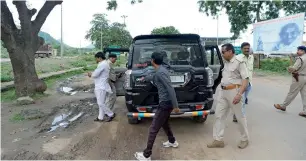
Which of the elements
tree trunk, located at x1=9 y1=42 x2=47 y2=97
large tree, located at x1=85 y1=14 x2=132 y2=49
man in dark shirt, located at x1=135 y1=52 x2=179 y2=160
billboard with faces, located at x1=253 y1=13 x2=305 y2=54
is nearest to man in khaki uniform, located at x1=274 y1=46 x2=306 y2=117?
man in dark shirt, located at x1=135 y1=52 x2=179 y2=160

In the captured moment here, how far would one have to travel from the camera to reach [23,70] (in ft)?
30.5

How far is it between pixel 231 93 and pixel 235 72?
13.7 inches

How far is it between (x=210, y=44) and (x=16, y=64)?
624cm

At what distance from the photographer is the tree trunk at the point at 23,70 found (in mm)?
9125

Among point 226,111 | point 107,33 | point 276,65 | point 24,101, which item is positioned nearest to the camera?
point 226,111

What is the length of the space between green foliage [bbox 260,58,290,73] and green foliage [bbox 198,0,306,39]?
4458 mm

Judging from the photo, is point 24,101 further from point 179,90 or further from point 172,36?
point 179,90

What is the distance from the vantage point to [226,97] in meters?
4.71

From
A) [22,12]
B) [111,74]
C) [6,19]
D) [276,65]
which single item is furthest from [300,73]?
[276,65]

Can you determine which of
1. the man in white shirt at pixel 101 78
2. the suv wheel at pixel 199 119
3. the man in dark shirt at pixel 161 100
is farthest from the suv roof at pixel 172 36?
the man in dark shirt at pixel 161 100

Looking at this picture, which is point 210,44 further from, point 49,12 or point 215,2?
point 215,2

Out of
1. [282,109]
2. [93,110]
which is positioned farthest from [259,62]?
[93,110]

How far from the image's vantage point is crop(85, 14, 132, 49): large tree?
5743 centimetres

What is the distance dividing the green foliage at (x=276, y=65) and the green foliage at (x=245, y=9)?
4458 millimetres
